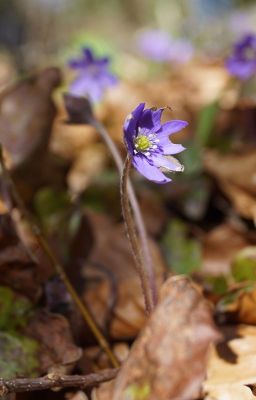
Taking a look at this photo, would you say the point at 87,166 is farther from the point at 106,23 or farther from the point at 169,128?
the point at 106,23

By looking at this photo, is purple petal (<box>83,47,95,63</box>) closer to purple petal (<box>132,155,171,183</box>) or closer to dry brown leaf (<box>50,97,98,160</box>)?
dry brown leaf (<box>50,97,98,160</box>)

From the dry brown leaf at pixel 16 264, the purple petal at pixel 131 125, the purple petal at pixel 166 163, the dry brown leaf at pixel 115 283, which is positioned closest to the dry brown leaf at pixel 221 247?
the dry brown leaf at pixel 115 283

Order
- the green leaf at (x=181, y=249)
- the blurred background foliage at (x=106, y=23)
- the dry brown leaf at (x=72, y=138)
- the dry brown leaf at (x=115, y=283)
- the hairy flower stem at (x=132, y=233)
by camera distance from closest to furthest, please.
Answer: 1. the hairy flower stem at (x=132, y=233)
2. the dry brown leaf at (x=115, y=283)
3. the green leaf at (x=181, y=249)
4. the dry brown leaf at (x=72, y=138)
5. the blurred background foliage at (x=106, y=23)

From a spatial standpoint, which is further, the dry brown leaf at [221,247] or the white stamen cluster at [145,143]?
the dry brown leaf at [221,247]

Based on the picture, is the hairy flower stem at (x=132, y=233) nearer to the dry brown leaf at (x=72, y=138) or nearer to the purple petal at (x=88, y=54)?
the purple petal at (x=88, y=54)

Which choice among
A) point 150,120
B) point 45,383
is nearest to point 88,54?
point 150,120

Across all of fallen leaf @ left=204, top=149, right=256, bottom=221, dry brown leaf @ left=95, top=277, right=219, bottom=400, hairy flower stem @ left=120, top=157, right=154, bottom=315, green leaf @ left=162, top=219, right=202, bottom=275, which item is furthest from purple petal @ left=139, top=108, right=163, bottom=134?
fallen leaf @ left=204, top=149, right=256, bottom=221
